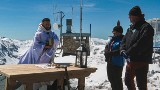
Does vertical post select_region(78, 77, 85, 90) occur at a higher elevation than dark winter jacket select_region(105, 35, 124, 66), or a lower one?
lower

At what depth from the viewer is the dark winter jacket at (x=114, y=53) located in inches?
271

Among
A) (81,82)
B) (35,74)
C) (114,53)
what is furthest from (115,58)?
(35,74)

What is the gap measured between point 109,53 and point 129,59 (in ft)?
3.41

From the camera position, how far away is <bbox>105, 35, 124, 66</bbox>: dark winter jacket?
687cm

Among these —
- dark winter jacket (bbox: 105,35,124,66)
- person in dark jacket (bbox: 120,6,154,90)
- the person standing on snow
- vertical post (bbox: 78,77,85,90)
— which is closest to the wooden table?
vertical post (bbox: 78,77,85,90)

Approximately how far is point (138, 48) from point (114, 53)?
1.21 meters

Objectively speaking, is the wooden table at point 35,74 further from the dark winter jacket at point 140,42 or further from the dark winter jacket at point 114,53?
the dark winter jacket at point 114,53

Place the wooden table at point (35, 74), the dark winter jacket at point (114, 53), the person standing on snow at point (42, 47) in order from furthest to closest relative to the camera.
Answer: the person standing on snow at point (42, 47), the dark winter jacket at point (114, 53), the wooden table at point (35, 74)

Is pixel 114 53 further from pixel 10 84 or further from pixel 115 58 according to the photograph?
pixel 10 84

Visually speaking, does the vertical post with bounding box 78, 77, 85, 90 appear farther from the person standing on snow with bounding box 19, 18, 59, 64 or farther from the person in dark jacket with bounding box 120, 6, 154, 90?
the person standing on snow with bounding box 19, 18, 59, 64

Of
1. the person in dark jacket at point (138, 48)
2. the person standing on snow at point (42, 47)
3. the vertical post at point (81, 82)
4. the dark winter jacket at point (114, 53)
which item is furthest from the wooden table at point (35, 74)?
the person standing on snow at point (42, 47)

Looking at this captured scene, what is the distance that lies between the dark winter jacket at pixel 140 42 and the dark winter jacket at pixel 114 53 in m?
0.90

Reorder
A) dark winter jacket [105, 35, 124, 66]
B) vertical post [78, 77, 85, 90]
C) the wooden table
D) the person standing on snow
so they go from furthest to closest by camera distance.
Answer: the person standing on snow → dark winter jacket [105, 35, 124, 66] → vertical post [78, 77, 85, 90] → the wooden table

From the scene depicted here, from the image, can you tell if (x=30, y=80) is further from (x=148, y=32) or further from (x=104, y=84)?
(x=104, y=84)
